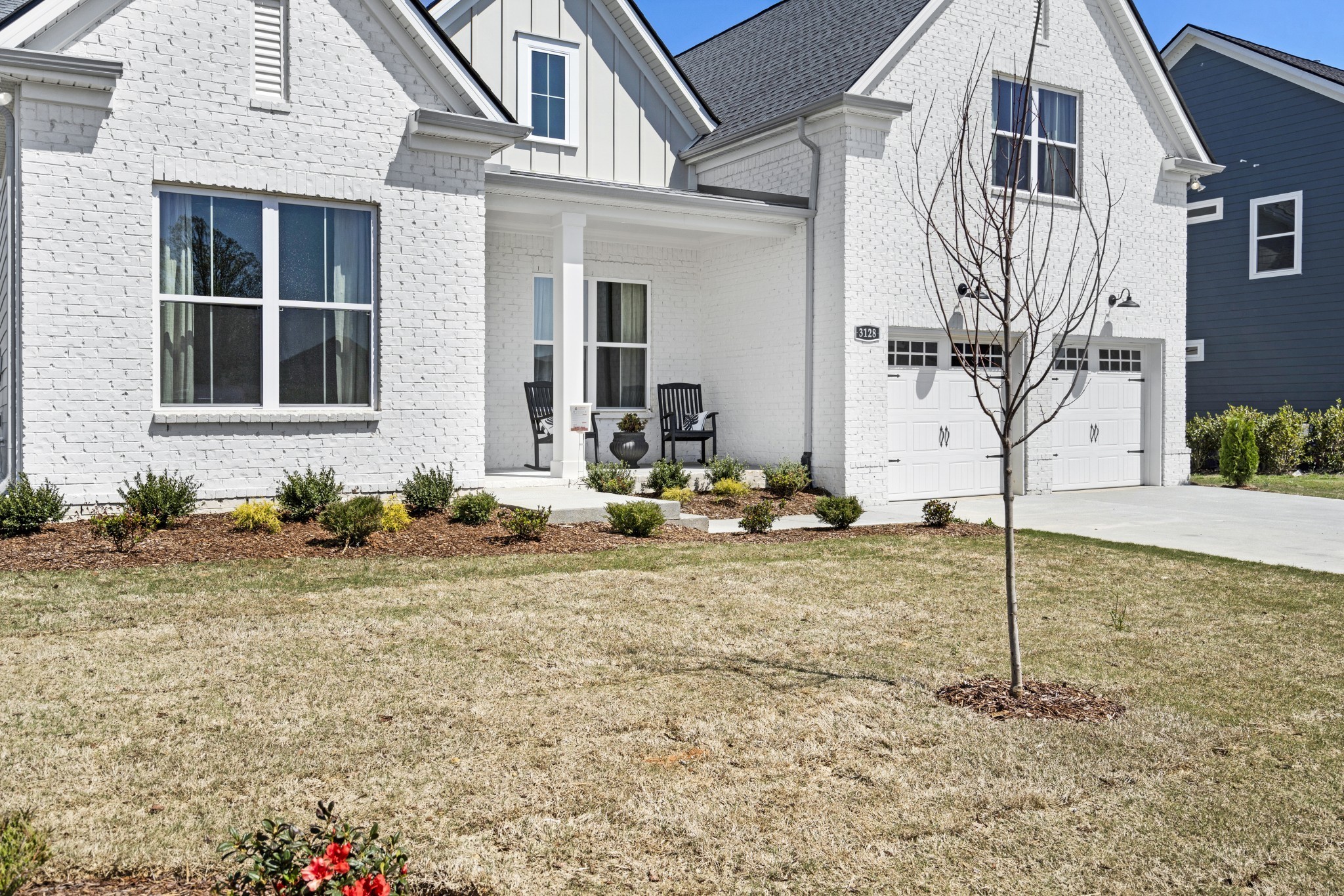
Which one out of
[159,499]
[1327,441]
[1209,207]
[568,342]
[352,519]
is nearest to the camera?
[352,519]

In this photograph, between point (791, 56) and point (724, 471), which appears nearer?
point (724, 471)

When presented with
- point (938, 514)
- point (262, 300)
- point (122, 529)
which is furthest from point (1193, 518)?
point (122, 529)

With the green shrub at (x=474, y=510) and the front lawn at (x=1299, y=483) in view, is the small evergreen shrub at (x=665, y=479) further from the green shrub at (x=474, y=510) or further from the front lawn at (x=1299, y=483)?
the front lawn at (x=1299, y=483)

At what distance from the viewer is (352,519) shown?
336 inches

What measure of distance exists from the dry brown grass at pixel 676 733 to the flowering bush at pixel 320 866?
19.6 inches

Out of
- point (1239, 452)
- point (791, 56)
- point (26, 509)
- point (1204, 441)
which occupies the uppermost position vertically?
point (791, 56)

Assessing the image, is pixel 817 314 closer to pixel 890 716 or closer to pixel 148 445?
pixel 148 445

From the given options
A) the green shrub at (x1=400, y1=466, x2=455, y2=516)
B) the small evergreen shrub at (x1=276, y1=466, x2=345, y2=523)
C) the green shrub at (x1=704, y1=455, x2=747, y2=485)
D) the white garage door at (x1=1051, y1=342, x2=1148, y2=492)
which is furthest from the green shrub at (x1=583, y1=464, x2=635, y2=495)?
the white garage door at (x1=1051, y1=342, x2=1148, y2=492)

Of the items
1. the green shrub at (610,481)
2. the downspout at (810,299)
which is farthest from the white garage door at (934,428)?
the green shrub at (610,481)

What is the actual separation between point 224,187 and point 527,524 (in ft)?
13.7

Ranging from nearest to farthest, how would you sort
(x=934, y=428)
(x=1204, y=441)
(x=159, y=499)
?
(x=159, y=499)
(x=934, y=428)
(x=1204, y=441)

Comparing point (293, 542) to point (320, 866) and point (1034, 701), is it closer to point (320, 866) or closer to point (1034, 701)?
point (1034, 701)

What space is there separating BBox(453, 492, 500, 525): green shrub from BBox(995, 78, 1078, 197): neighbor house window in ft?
29.0

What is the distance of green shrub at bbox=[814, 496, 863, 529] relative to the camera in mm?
10664
